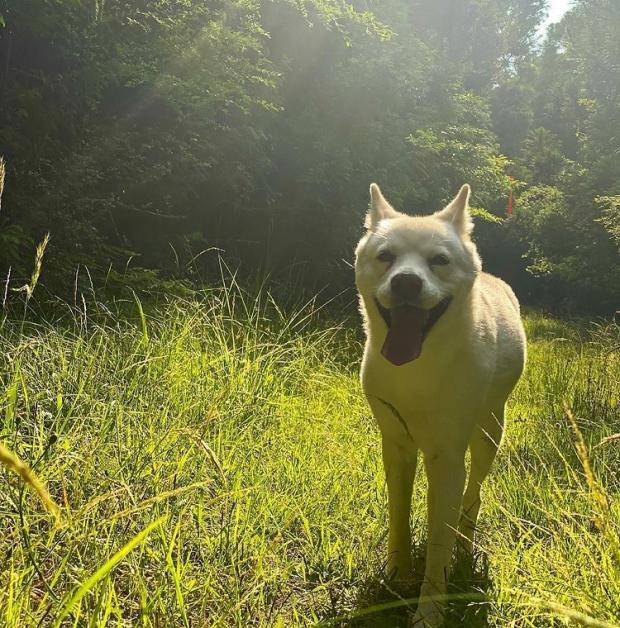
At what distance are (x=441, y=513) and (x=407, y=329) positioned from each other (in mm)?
699

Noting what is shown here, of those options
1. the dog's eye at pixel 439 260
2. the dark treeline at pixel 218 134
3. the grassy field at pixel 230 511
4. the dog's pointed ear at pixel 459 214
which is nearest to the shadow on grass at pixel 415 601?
the grassy field at pixel 230 511

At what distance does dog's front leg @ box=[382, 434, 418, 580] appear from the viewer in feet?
7.66

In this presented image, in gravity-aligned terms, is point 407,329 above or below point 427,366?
above

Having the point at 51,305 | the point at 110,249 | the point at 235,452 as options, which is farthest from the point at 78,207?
the point at 235,452

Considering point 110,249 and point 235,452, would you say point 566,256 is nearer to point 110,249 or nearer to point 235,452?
point 110,249

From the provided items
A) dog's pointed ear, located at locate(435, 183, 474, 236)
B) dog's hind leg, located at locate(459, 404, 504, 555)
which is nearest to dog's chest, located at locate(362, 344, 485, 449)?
dog's hind leg, located at locate(459, 404, 504, 555)

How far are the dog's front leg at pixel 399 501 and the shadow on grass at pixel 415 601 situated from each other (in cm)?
8

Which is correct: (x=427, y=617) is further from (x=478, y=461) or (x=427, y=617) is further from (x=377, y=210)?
(x=377, y=210)

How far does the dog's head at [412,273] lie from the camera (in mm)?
2180

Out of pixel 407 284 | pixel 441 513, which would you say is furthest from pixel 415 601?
pixel 407 284

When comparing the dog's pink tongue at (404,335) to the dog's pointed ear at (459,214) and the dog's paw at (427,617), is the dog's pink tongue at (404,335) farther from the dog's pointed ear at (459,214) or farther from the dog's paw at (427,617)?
the dog's paw at (427,617)

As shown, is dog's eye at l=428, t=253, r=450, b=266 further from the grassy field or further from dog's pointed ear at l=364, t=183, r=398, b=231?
the grassy field

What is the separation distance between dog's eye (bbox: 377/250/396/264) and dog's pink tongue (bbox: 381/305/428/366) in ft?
0.82

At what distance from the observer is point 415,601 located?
79.7 inches
